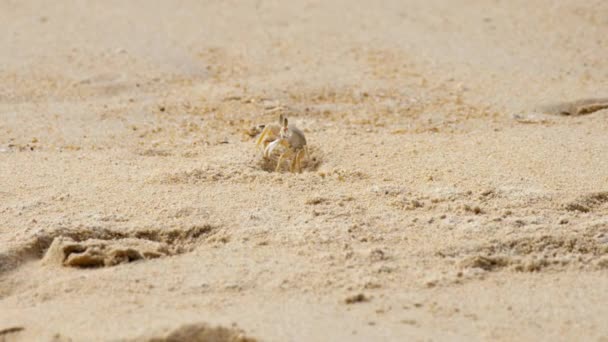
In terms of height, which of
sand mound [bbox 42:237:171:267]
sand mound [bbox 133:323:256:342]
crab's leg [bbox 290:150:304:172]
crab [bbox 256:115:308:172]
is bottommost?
sand mound [bbox 133:323:256:342]

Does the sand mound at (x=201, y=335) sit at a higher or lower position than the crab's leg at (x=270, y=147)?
lower

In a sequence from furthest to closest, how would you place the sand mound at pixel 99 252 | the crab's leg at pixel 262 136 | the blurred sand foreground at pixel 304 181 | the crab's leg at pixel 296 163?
the crab's leg at pixel 262 136, the crab's leg at pixel 296 163, the sand mound at pixel 99 252, the blurred sand foreground at pixel 304 181

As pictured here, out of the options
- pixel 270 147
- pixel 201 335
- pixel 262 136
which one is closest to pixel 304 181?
pixel 270 147

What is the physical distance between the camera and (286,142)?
397 centimetres

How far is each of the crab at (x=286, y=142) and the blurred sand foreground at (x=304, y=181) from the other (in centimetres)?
10

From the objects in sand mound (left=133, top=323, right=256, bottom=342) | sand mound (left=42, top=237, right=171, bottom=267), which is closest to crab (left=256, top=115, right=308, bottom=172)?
sand mound (left=42, top=237, right=171, bottom=267)

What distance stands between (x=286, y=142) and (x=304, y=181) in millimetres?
389

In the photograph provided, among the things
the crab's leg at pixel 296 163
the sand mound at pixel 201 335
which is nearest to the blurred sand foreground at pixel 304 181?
the sand mound at pixel 201 335

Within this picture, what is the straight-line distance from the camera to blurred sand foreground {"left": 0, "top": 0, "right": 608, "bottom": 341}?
104 inches

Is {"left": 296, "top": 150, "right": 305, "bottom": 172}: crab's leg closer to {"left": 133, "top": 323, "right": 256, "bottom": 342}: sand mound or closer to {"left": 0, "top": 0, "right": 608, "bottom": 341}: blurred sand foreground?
{"left": 0, "top": 0, "right": 608, "bottom": 341}: blurred sand foreground

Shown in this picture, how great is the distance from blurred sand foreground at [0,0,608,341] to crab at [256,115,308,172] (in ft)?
0.32

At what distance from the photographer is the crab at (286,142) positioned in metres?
3.94

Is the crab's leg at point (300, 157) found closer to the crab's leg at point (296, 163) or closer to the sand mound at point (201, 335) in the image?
the crab's leg at point (296, 163)

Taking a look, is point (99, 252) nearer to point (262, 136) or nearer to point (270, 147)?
point (270, 147)
